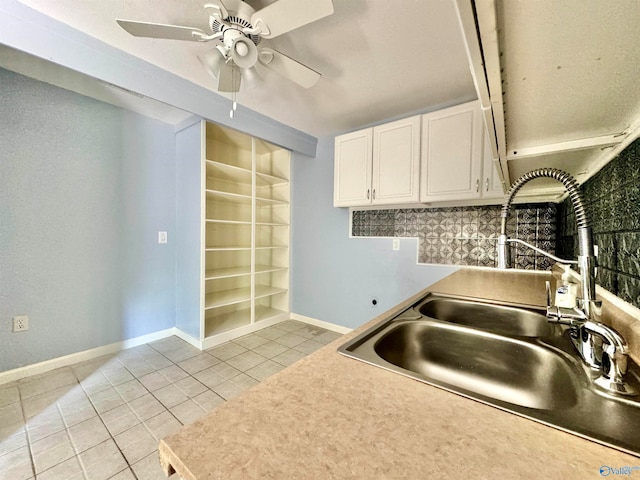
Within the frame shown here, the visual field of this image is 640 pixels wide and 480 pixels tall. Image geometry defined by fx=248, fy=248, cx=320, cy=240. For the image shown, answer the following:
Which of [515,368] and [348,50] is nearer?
[515,368]

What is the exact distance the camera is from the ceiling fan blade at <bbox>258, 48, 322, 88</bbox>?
57.3 inches

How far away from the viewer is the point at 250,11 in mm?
1224

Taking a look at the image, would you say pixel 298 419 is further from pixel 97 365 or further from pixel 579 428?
pixel 97 365

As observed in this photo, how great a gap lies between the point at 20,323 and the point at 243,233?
211cm

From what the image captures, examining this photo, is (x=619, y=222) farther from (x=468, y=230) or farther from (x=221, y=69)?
(x=221, y=69)

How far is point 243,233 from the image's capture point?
11.3 ft

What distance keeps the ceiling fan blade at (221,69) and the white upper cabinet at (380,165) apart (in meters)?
1.21

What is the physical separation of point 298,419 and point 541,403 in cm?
71

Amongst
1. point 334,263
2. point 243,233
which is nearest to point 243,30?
point 334,263

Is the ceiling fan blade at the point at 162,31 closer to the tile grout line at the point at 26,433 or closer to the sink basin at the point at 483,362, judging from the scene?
the sink basin at the point at 483,362

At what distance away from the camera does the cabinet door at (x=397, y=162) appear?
7.02 ft

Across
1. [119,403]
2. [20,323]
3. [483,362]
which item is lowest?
[119,403]

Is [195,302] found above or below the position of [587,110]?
below

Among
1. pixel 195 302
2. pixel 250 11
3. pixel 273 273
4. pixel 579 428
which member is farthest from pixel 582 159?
pixel 273 273
